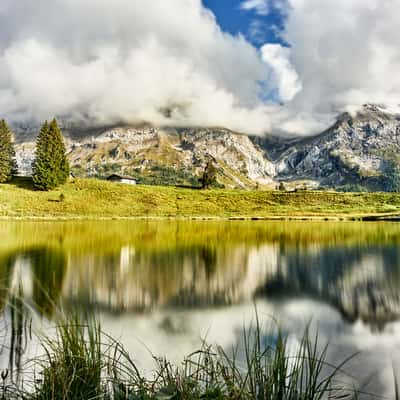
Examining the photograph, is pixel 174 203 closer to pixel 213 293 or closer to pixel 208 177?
pixel 208 177

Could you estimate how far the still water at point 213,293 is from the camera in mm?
10789

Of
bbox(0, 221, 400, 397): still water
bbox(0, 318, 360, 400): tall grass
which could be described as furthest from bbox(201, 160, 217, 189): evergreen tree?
bbox(0, 318, 360, 400): tall grass

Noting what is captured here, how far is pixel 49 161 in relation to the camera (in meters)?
96.1

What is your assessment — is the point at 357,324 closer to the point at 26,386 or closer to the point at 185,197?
the point at 26,386

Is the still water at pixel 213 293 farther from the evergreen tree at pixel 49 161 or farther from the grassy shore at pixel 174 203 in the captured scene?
the evergreen tree at pixel 49 161

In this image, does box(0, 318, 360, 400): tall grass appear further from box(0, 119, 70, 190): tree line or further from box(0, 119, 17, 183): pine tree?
box(0, 119, 17, 183): pine tree

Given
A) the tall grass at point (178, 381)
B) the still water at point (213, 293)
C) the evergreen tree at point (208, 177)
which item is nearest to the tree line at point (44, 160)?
the evergreen tree at point (208, 177)

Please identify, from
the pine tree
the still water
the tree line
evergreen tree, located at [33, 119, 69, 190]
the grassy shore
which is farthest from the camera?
the pine tree

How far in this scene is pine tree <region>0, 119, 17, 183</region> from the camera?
96438 mm

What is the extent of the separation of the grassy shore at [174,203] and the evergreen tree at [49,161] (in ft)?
8.90

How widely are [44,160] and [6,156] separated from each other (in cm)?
1108

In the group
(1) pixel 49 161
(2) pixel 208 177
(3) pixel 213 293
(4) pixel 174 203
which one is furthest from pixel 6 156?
(3) pixel 213 293

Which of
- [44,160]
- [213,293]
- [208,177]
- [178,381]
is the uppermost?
[208,177]

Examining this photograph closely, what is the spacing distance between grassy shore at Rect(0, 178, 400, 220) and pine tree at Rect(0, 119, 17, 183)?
11.7 feet
